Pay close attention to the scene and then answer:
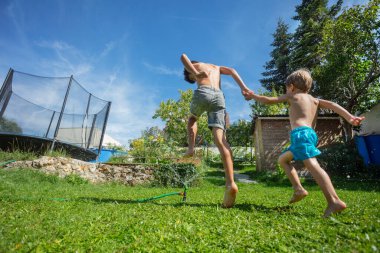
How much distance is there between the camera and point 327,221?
2068 mm

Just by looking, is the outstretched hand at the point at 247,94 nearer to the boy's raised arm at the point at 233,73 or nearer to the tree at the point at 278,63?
the boy's raised arm at the point at 233,73

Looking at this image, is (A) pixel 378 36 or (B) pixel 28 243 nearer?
(B) pixel 28 243

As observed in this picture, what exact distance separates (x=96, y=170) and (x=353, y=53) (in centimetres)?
1390

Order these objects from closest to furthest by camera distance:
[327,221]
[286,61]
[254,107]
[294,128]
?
[327,221]
[294,128]
[254,107]
[286,61]

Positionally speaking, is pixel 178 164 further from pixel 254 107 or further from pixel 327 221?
pixel 254 107

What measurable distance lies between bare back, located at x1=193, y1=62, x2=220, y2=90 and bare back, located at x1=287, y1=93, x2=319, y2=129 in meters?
1.08

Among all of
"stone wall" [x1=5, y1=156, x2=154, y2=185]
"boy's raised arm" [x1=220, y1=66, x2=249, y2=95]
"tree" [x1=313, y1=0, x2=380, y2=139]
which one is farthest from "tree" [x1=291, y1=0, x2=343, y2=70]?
"boy's raised arm" [x1=220, y1=66, x2=249, y2=95]

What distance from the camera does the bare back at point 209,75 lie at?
341 centimetres

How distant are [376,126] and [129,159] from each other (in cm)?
1541

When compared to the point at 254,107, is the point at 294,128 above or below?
below

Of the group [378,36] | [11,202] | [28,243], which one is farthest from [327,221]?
[378,36]

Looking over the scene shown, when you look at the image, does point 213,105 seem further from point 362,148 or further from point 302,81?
point 362,148

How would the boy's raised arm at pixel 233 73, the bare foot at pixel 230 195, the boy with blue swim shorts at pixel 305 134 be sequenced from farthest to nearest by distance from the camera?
the boy's raised arm at pixel 233 73, the bare foot at pixel 230 195, the boy with blue swim shorts at pixel 305 134

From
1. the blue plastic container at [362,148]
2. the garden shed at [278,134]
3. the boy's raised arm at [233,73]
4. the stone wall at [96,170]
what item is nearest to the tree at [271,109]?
the garden shed at [278,134]
